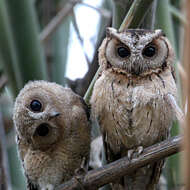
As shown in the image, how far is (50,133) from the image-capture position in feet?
7.66

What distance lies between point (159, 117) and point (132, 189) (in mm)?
595

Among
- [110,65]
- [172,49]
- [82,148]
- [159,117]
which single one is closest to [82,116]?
[82,148]

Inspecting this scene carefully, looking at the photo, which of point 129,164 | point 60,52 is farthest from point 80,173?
point 60,52

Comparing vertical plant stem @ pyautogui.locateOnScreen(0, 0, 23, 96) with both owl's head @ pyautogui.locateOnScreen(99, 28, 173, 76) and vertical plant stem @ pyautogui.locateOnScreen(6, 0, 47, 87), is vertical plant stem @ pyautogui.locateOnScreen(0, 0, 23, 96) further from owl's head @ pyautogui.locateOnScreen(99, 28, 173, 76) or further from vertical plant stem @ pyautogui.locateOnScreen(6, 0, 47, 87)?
owl's head @ pyautogui.locateOnScreen(99, 28, 173, 76)

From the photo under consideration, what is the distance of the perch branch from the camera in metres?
1.50

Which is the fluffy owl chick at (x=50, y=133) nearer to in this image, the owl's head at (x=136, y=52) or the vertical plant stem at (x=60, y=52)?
the owl's head at (x=136, y=52)

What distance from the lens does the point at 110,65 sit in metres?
2.22

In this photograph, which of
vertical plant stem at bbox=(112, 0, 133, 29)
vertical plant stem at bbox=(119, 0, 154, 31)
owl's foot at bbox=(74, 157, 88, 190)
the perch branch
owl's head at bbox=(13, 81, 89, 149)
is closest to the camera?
the perch branch

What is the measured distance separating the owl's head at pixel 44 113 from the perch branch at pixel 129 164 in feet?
1.90

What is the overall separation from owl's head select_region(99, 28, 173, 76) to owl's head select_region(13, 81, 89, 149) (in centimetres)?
40

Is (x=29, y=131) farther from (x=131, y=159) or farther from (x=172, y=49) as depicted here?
(x=172, y=49)

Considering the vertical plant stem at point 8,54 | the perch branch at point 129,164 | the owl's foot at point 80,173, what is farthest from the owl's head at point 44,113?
the perch branch at point 129,164

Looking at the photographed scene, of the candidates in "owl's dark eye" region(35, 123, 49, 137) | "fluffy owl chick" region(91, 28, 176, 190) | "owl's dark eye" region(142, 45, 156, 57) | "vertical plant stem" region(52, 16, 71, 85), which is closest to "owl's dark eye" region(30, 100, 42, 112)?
→ "owl's dark eye" region(35, 123, 49, 137)

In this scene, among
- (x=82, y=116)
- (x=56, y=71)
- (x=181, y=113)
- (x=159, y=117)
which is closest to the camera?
(x=181, y=113)
